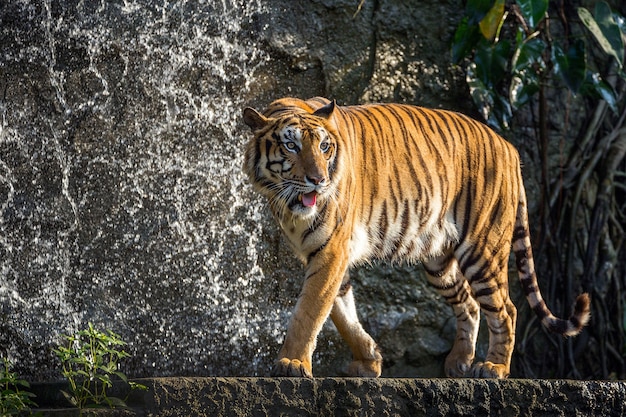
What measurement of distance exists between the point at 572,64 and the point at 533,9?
0.49 metres

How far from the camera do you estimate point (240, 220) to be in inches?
212

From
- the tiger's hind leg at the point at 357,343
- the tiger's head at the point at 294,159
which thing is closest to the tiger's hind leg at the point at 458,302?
the tiger's hind leg at the point at 357,343

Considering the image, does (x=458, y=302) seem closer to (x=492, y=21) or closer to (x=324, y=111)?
(x=324, y=111)

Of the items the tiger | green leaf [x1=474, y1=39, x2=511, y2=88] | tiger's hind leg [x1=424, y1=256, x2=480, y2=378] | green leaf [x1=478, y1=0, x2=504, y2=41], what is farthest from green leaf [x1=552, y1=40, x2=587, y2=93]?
tiger's hind leg [x1=424, y1=256, x2=480, y2=378]

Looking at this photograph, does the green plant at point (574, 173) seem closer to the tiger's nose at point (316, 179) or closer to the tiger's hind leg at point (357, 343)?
the tiger's hind leg at point (357, 343)

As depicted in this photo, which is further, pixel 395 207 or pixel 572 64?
pixel 572 64

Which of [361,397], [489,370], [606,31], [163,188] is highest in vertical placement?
[606,31]

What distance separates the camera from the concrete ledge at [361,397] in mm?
2838

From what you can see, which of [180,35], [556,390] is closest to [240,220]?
[180,35]

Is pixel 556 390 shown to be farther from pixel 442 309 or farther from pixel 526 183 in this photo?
pixel 526 183

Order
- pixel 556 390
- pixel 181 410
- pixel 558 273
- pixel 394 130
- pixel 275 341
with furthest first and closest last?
pixel 558 273, pixel 275 341, pixel 394 130, pixel 556 390, pixel 181 410

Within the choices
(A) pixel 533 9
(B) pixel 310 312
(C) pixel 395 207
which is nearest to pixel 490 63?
(A) pixel 533 9

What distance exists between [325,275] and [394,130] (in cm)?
91

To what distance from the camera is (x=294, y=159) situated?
3537 mm
